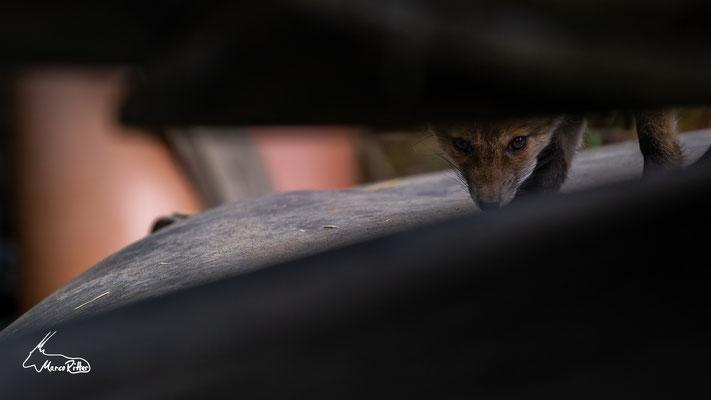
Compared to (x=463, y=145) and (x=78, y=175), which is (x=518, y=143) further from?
(x=78, y=175)

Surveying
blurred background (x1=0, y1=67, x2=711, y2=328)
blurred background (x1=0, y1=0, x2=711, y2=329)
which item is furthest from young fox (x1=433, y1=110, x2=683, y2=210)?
blurred background (x1=0, y1=0, x2=711, y2=329)

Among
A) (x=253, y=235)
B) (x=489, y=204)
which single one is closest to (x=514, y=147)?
(x=489, y=204)

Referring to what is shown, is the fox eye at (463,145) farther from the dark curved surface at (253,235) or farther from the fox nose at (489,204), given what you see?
the fox nose at (489,204)

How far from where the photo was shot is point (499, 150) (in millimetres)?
2412

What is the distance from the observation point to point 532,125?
7.76 feet

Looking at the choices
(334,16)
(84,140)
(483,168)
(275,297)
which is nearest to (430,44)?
(334,16)

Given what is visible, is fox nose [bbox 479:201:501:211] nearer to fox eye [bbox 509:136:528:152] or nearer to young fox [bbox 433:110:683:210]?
young fox [bbox 433:110:683:210]

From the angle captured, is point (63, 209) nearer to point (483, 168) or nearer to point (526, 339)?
point (483, 168)

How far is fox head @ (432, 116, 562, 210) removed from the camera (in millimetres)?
2336

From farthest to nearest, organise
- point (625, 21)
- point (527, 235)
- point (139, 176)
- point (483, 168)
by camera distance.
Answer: point (139, 176) < point (483, 168) < point (527, 235) < point (625, 21)

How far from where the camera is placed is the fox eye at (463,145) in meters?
2.42

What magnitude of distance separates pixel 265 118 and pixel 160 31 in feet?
0.41

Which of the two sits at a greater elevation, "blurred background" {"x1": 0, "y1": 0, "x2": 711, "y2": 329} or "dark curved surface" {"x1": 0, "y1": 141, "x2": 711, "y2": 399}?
"blurred background" {"x1": 0, "y1": 0, "x2": 711, "y2": 329}

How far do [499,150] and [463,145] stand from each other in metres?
0.12
